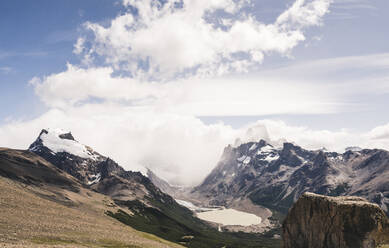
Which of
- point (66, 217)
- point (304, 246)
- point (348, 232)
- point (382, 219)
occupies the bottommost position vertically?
point (66, 217)

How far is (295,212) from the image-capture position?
72.6m

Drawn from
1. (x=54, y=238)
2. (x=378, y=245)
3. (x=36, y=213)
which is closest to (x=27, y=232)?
(x=54, y=238)

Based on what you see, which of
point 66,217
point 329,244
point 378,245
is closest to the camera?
point 378,245

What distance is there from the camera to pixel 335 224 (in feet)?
206

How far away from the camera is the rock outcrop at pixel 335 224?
58312mm

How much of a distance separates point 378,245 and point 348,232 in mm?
5381

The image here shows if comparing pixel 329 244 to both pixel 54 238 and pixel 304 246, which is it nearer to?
pixel 304 246

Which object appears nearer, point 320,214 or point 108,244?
point 320,214

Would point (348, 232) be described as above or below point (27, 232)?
above

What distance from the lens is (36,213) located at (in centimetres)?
15325

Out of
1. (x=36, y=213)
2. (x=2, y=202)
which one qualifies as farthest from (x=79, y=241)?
(x=2, y=202)

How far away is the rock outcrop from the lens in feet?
191

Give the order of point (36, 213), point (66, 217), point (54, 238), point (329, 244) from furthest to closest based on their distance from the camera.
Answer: point (66, 217) < point (36, 213) < point (54, 238) < point (329, 244)

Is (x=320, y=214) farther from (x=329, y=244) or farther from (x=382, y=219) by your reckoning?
(x=382, y=219)
